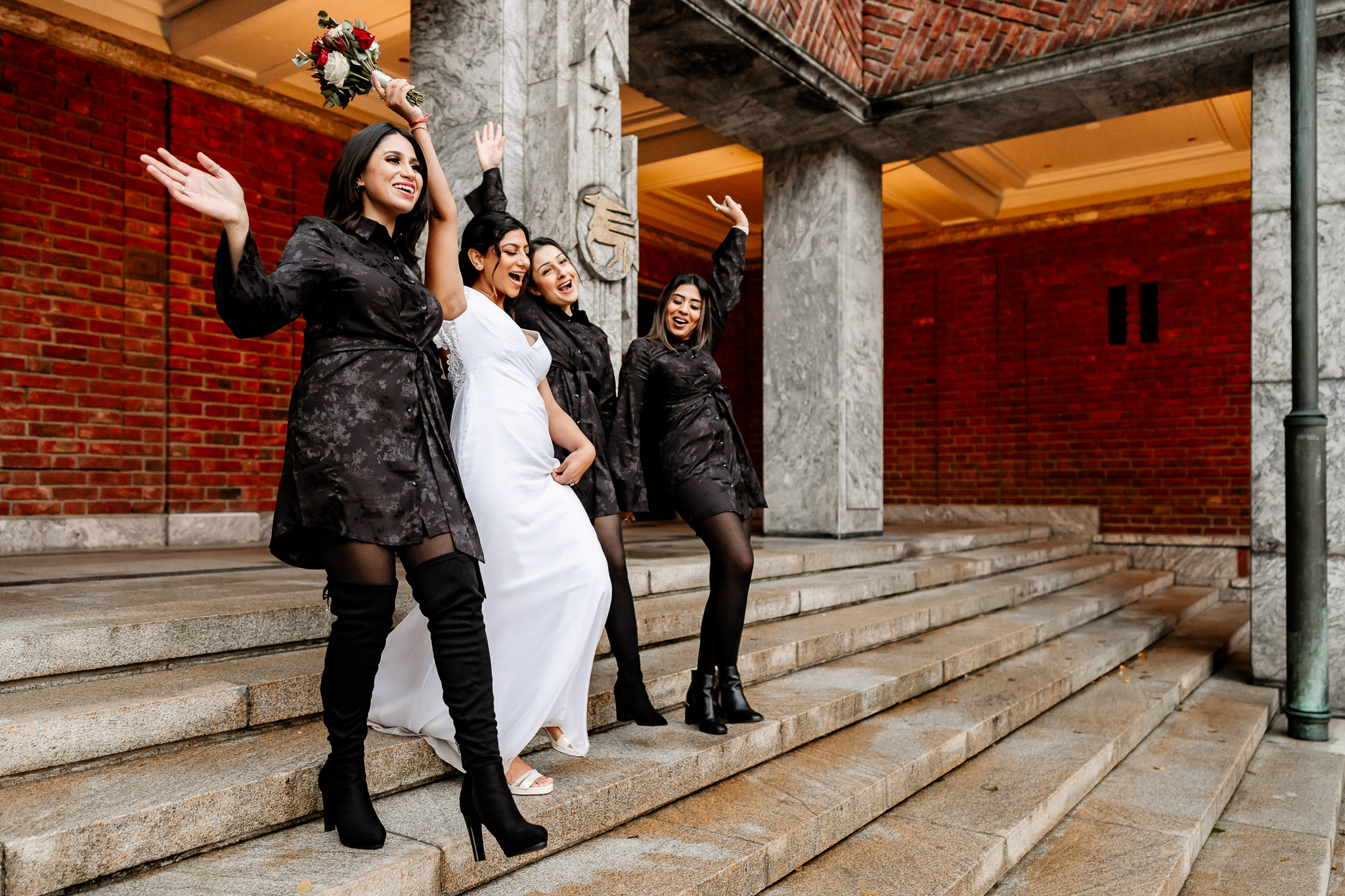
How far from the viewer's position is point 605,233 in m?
4.76

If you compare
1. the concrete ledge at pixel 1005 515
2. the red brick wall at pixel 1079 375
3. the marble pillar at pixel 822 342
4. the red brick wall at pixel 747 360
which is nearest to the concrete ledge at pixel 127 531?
the marble pillar at pixel 822 342

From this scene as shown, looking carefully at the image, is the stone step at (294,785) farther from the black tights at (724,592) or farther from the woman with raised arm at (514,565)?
the black tights at (724,592)

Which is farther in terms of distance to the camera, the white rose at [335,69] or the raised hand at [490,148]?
the raised hand at [490,148]

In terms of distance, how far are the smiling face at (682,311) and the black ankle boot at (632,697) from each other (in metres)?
1.18

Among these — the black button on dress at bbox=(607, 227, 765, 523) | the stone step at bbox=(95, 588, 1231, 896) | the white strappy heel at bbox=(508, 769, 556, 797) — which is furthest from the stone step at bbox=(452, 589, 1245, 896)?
the black button on dress at bbox=(607, 227, 765, 523)

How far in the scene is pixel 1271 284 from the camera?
541 centimetres

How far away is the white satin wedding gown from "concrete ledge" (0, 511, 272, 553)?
174 inches

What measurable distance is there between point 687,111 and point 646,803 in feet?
18.2

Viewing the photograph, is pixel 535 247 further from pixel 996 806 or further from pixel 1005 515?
pixel 1005 515

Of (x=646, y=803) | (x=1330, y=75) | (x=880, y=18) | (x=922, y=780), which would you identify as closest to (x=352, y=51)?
(x=646, y=803)

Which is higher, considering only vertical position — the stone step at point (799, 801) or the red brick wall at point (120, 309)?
the red brick wall at point (120, 309)

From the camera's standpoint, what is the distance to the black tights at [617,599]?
3027mm

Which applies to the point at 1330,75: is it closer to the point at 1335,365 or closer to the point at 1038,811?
the point at 1335,365

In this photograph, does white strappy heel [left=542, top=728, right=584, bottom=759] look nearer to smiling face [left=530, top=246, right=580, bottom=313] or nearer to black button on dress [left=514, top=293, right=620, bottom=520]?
black button on dress [left=514, top=293, right=620, bottom=520]
